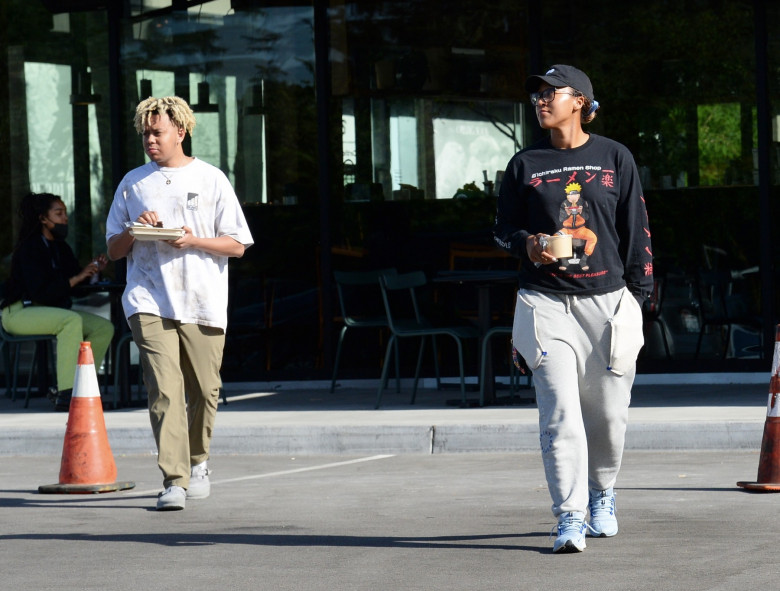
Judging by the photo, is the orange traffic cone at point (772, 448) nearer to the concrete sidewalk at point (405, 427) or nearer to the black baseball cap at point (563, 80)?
the concrete sidewalk at point (405, 427)

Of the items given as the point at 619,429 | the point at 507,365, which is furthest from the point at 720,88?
the point at 619,429

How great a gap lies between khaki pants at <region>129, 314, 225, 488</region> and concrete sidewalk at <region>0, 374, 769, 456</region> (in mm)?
2327

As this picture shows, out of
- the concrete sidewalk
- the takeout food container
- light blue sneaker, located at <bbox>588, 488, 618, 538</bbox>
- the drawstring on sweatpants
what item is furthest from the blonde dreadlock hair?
the concrete sidewalk

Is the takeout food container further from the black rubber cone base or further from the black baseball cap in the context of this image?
the black baseball cap

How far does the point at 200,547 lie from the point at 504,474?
8.31 ft

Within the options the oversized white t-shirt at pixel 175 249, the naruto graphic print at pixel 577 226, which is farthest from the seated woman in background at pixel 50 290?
the naruto graphic print at pixel 577 226

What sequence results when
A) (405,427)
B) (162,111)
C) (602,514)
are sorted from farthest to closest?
(405,427)
(162,111)
(602,514)

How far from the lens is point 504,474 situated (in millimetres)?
8297

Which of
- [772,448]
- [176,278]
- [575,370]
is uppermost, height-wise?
[176,278]

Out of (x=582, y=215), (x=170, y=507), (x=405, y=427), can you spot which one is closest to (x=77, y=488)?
(x=170, y=507)

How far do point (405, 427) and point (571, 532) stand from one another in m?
3.87

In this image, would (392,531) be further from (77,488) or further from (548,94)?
(77,488)

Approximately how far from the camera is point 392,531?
6492 mm

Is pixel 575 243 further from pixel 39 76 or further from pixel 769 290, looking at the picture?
pixel 39 76
